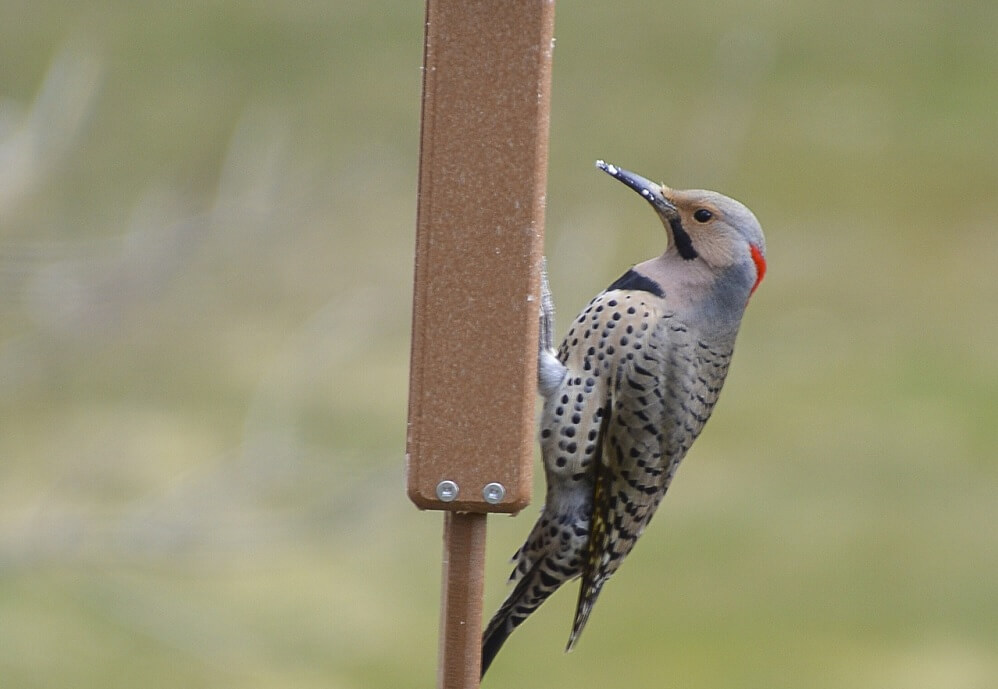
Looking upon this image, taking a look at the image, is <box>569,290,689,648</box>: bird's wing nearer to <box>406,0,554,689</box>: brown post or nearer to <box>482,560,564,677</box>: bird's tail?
<box>482,560,564,677</box>: bird's tail

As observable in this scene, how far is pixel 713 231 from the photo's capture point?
9.25 ft

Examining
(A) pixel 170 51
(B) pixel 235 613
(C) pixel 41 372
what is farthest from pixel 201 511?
(A) pixel 170 51

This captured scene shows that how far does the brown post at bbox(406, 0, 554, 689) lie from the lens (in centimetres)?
232

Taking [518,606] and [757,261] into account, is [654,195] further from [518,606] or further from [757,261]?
[518,606]

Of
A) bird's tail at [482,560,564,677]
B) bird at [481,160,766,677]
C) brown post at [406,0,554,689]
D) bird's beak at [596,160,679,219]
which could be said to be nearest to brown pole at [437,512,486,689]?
brown post at [406,0,554,689]

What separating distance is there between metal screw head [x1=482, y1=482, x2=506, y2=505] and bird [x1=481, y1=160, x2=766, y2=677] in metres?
0.50

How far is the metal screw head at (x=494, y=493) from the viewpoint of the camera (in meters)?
2.38

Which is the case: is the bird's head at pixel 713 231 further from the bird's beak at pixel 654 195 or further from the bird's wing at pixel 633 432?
the bird's wing at pixel 633 432

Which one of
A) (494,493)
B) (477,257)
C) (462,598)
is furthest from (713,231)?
(462,598)

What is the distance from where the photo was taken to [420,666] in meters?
7.32

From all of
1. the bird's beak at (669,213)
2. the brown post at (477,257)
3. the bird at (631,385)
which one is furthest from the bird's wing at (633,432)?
the brown post at (477,257)

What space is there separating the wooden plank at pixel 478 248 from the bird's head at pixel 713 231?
19.7 inches

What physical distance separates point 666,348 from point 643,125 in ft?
20.4

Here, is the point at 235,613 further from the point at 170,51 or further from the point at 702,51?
the point at 702,51
